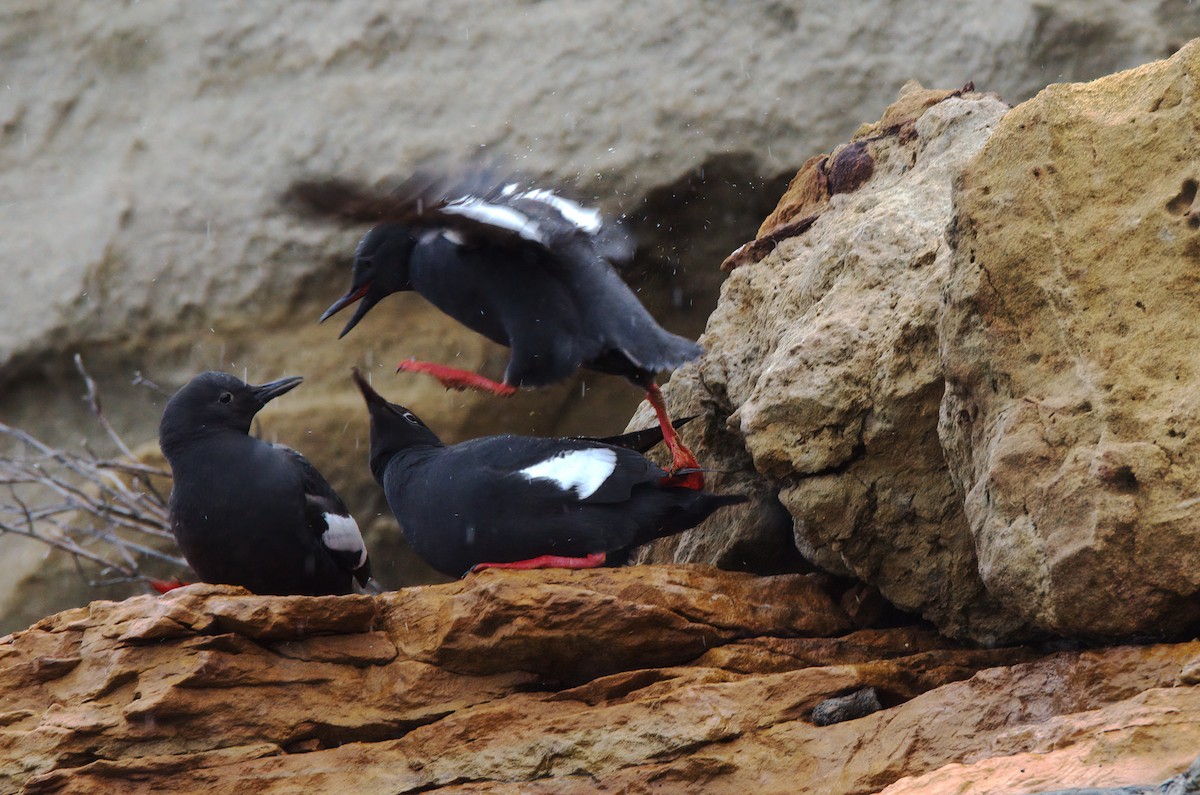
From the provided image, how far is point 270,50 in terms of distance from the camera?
26.2 ft

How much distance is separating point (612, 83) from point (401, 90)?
4.07ft

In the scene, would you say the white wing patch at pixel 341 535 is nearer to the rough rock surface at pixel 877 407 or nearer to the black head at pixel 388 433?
the black head at pixel 388 433

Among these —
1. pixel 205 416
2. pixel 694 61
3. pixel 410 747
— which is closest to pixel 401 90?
pixel 694 61

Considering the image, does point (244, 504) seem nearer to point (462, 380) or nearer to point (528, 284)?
point (462, 380)

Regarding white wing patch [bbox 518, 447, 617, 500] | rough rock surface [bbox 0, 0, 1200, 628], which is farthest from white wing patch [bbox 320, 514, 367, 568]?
rough rock surface [bbox 0, 0, 1200, 628]

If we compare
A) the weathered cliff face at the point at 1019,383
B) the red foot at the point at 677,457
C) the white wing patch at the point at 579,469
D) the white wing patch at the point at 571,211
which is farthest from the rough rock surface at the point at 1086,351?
the white wing patch at the point at 571,211

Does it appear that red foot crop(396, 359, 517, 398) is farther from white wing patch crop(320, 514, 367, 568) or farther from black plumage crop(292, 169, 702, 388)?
white wing patch crop(320, 514, 367, 568)

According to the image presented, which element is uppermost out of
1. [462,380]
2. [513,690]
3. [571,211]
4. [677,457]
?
[571,211]

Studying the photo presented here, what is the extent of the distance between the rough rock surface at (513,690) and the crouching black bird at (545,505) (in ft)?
1.15

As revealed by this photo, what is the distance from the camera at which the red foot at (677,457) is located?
14.3ft

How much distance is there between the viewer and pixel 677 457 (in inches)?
178

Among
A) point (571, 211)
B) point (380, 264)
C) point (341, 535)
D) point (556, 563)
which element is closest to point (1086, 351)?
point (556, 563)

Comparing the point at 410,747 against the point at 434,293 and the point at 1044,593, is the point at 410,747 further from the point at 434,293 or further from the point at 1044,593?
the point at 434,293

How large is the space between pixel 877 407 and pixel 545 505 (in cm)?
111
